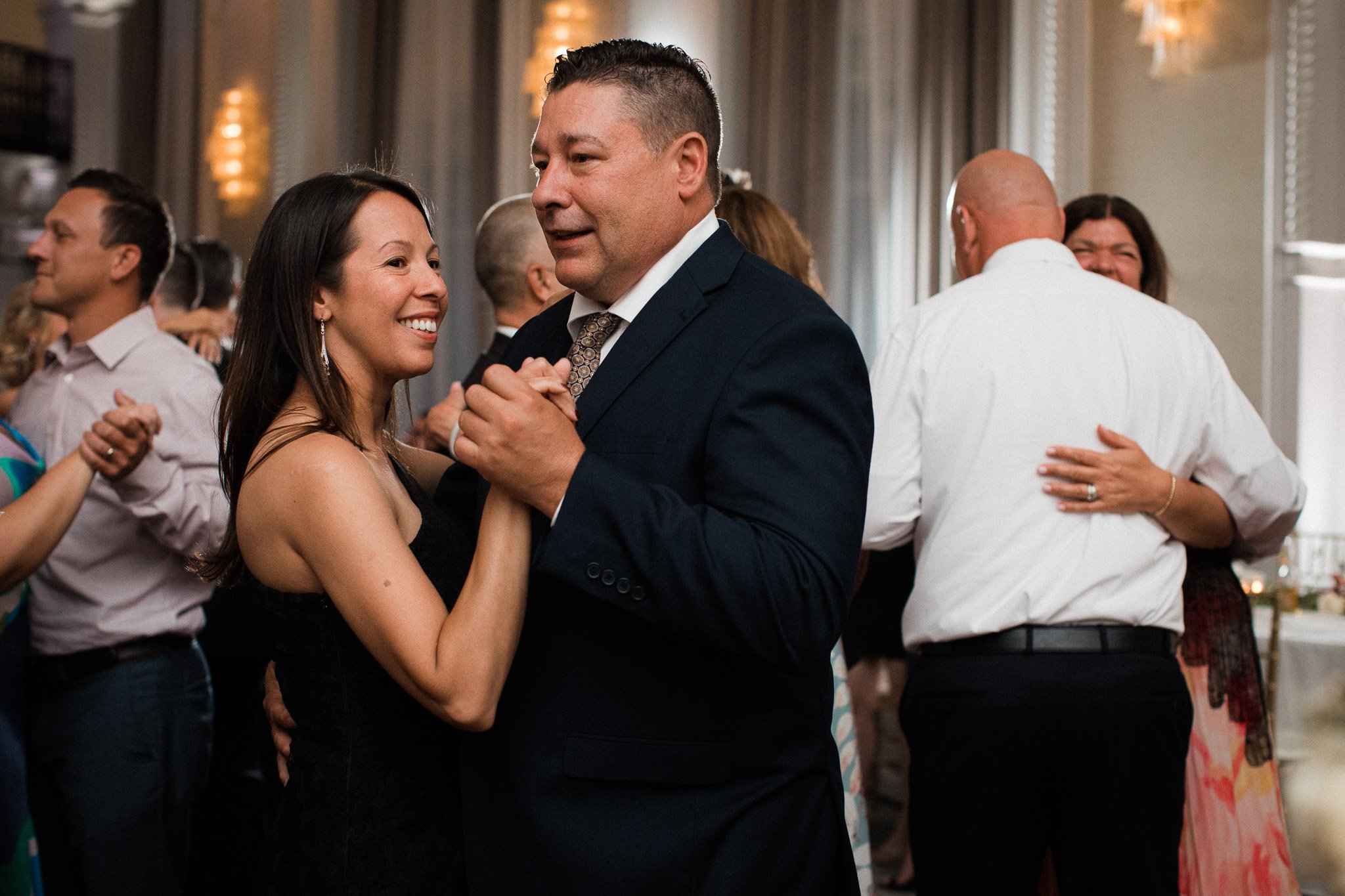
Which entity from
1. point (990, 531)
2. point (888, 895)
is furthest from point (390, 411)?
point (888, 895)

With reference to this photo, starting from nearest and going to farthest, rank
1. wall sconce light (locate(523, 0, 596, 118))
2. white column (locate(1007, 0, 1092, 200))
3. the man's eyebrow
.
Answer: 1. the man's eyebrow
2. white column (locate(1007, 0, 1092, 200))
3. wall sconce light (locate(523, 0, 596, 118))

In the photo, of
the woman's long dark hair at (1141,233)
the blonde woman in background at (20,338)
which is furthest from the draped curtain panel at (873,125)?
the blonde woman in background at (20,338)

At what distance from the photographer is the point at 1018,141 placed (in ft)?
18.0

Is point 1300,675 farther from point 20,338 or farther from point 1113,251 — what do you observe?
point 20,338

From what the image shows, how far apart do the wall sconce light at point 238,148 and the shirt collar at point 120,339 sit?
4610 millimetres

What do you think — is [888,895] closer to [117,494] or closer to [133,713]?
[133,713]

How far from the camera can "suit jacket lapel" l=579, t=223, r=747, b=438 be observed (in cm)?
137

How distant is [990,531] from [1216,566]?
58cm

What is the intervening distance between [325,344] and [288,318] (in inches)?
2.4

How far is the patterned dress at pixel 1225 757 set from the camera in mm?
2242

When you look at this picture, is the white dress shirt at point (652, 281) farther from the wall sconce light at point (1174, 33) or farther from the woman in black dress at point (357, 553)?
the wall sconce light at point (1174, 33)

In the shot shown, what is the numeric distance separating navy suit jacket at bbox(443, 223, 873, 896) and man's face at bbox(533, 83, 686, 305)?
80 millimetres

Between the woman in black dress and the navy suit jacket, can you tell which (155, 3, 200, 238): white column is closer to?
the woman in black dress

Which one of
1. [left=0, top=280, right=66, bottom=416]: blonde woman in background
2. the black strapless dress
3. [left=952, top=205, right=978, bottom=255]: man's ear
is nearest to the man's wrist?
the black strapless dress
